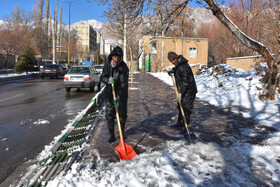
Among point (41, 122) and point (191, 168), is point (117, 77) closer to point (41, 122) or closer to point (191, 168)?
point (191, 168)

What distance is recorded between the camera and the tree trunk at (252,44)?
25.4ft

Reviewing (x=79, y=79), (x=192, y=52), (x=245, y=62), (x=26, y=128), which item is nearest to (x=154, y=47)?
(x=192, y=52)

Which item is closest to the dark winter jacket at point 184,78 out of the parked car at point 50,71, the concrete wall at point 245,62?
the concrete wall at point 245,62

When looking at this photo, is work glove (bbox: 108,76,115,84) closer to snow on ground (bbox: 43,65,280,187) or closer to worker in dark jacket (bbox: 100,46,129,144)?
worker in dark jacket (bbox: 100,46,129,144)

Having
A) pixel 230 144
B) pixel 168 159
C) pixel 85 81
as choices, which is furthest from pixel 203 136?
pixel 85 81

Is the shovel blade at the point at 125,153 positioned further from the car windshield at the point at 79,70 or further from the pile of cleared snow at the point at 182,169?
the car windshield at the point at 79,70

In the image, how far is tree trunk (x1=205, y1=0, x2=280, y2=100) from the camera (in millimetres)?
7750

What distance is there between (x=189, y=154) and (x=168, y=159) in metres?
0.46

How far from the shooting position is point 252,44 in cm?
786

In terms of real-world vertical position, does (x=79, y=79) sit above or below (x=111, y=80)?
below

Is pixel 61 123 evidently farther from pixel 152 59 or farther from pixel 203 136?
pixel 152 59

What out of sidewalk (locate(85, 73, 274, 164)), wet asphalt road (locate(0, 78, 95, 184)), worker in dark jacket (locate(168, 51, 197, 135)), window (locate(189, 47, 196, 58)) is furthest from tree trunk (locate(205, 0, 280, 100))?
window (locate(189, 47, 196, 58))

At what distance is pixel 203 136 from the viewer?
15.7ft

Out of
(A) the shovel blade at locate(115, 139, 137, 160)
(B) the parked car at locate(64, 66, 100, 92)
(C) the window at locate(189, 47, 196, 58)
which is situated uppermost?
(C) the window at locate(189, 47, 196, 58)
